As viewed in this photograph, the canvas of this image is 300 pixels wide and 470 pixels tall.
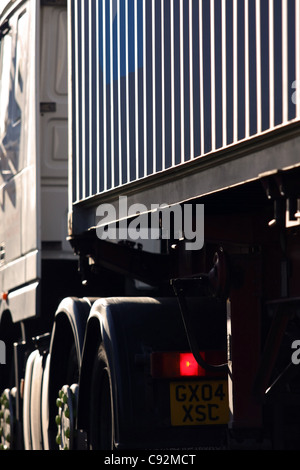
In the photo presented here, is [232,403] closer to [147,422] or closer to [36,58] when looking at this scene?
[147,422]

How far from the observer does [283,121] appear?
423 centimetres

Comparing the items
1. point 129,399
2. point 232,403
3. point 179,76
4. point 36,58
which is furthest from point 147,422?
point 36,58

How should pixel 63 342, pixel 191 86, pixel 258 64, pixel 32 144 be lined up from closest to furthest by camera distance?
pixel 258 64 → pixel 191 86 → pixel 63 342 → pixel 32 144

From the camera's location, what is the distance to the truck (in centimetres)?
466

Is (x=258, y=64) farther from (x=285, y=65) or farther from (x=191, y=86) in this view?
(x=191, y=86)

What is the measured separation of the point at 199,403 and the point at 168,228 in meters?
0.94

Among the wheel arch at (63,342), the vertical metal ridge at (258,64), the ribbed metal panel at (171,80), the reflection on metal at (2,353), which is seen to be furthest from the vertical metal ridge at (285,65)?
the reflection on metal at (2,353)

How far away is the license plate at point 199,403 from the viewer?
5887 mm

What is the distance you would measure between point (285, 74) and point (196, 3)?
1.13 m

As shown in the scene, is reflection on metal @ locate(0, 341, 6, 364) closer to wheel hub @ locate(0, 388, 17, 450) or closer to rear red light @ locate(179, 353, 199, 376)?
wheel hub @ locate(0, 388, 17, 450)

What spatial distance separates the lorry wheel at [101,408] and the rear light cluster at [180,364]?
17.9 inches

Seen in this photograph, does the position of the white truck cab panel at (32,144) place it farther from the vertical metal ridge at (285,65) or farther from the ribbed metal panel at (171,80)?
the vertical metal ridge at (285,65)

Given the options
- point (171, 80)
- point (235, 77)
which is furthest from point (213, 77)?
point (171, 80)

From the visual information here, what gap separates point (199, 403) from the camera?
5.93 m
